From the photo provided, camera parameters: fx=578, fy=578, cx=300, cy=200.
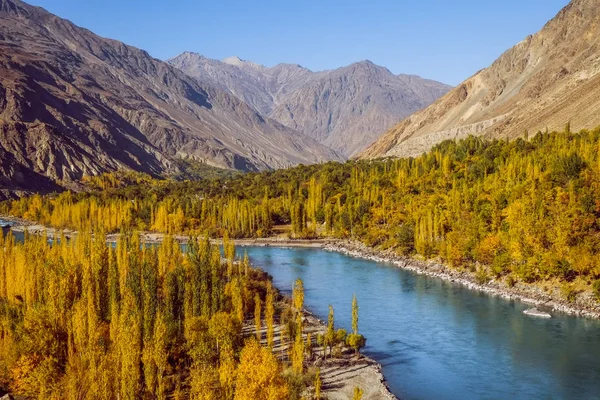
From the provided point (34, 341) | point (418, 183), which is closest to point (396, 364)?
point (34, 341)

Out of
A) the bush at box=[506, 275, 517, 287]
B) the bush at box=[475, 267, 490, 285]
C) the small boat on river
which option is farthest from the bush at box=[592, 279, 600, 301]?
the bush at box=[475, 267, 490, 285]

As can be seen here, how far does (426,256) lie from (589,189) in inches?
937

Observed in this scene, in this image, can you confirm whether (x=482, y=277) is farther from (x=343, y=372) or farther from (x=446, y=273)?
(x=343, y=372)

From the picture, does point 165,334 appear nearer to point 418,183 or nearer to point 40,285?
point 40,285

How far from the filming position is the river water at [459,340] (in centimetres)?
3812

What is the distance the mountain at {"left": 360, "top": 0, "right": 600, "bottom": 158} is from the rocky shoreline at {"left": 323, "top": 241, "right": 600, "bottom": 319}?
56.5 metres

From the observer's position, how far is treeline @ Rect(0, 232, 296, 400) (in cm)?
2952

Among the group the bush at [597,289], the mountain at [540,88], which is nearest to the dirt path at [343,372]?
the bush at [597,289]

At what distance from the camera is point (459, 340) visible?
48625 millimetres

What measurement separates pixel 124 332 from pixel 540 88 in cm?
15166

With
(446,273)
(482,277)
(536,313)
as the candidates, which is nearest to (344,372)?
(536,313)

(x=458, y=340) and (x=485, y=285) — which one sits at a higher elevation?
(x=485, y=285)

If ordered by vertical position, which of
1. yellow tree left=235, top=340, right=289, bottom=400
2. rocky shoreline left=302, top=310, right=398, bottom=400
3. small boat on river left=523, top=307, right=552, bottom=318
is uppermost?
yellow tree left=235, top=340, right=289, bottom=400

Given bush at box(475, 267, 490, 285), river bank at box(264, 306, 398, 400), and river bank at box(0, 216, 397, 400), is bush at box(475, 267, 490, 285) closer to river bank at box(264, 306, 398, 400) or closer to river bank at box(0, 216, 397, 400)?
river bank at box(0, 216, 397, 400)
